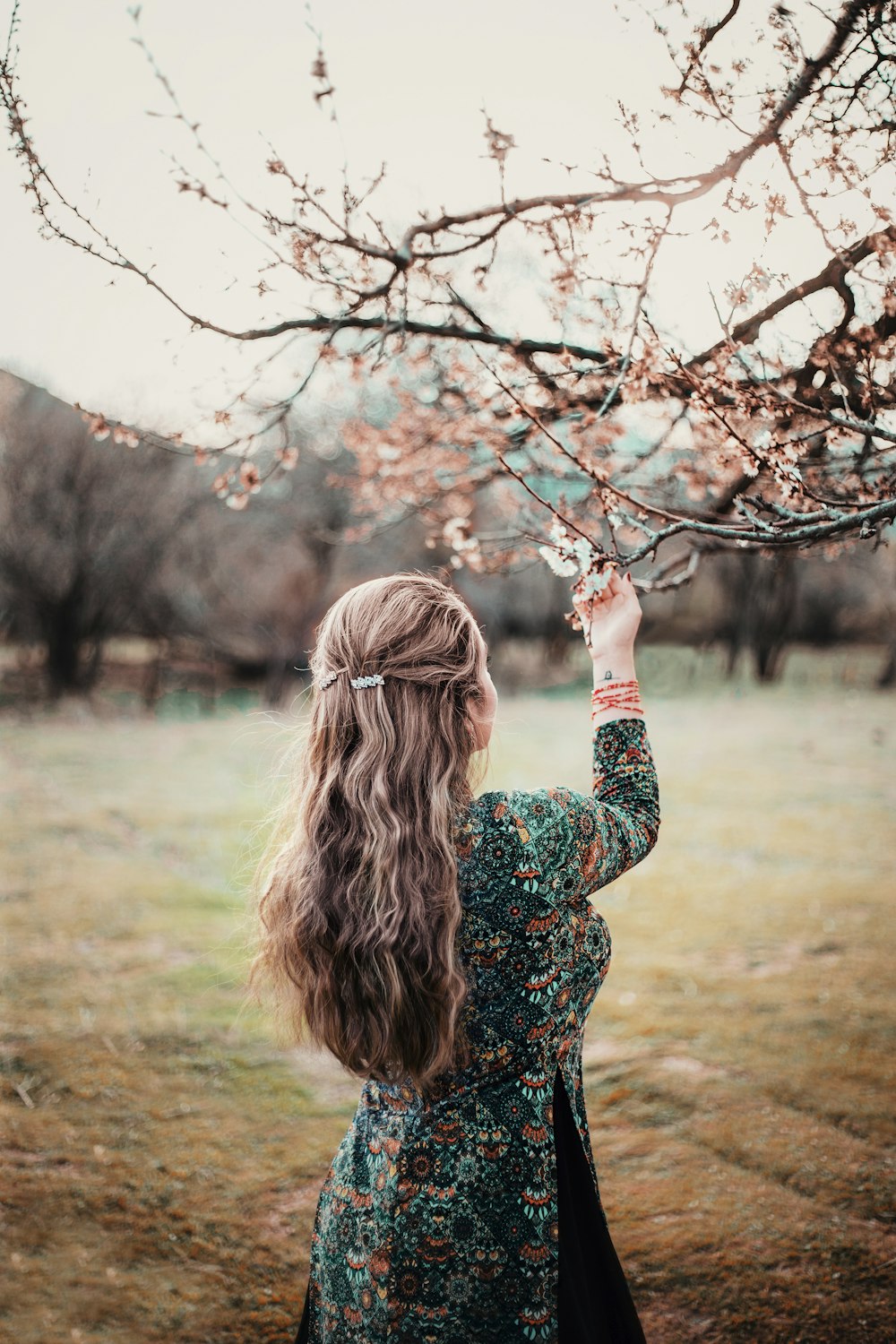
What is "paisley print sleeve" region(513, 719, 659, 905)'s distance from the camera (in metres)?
1.72

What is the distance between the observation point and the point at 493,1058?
1.81m

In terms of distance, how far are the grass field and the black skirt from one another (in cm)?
87

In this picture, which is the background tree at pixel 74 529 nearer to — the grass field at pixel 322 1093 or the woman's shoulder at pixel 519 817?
the grass field at pixel 322 1093

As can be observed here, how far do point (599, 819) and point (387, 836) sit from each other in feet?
1.36

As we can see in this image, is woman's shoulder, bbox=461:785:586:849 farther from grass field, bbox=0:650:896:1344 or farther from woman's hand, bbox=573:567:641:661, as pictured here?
grass field, bbox=0:650:896:1344

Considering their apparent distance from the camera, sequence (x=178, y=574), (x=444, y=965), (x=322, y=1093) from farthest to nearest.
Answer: (x=178, y=574)
(x=322, y=1093)
(x=444, y=965)

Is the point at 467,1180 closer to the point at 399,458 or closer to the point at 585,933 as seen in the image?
the point at 585,933

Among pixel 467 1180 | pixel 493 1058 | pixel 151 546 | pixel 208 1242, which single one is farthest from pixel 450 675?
pixel 151 546

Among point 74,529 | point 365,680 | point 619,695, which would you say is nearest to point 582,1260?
point 619,695

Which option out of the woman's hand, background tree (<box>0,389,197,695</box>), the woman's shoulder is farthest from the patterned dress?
background tree (<box>0,389,197,695</box>)

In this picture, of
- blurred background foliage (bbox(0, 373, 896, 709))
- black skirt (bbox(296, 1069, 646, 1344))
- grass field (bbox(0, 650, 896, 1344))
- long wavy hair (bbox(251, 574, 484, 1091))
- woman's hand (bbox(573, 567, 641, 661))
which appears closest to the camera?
long wavy hair (bbox(251, 574, 484, 1091))

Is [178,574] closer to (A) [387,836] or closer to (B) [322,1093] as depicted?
(B) [322,1093]

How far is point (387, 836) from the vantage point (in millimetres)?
1705

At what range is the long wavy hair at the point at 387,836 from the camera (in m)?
1.70
